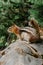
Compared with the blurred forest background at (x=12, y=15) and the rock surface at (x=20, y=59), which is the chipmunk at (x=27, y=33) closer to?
the rock surface at (x=20, y=59)

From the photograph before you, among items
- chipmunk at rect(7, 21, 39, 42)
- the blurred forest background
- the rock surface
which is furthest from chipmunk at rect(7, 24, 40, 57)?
the blurred forest background

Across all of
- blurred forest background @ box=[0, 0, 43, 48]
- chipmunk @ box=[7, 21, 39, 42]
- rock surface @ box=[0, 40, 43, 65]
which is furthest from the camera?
blurred forest background @ box=[0, 0, 43, 48]

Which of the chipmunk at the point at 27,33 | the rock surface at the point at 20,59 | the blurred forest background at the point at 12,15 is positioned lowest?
the blurred forest background at the point at 12,15

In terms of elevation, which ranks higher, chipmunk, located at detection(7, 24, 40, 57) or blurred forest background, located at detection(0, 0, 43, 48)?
chipmunk, located at detection(7, 24, 40, 57)

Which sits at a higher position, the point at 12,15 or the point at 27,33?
the point at 27,33

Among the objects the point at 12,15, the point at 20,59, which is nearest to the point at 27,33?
the point at 20,59

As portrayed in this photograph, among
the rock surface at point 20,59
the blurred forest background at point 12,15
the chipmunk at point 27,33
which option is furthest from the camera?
the blurred forest background at point 12,15

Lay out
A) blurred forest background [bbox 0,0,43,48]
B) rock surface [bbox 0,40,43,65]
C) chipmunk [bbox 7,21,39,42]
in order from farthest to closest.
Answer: blurred forest background [bbox 0,0,43,48], chipmunk [bbox 7,21,39,42], rock surface [bbox 0,40,43,65]

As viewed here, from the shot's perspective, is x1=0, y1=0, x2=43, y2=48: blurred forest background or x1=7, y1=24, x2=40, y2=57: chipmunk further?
x1=0, y1=0, x2=43, y2=48: blurred forest background

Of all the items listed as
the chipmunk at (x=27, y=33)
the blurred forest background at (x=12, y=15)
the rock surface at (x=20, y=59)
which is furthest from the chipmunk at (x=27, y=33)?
the blurred forest background at (x=12, y=15)

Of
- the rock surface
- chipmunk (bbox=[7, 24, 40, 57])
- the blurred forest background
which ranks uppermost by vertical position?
the rock surface

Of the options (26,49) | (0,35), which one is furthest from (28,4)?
(26,49)

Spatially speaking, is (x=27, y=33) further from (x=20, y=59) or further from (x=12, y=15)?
(x=12, y=15)

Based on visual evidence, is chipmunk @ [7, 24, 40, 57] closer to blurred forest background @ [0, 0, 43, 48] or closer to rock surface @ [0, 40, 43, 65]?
rock surface @ [0, 40, 43, 65]
